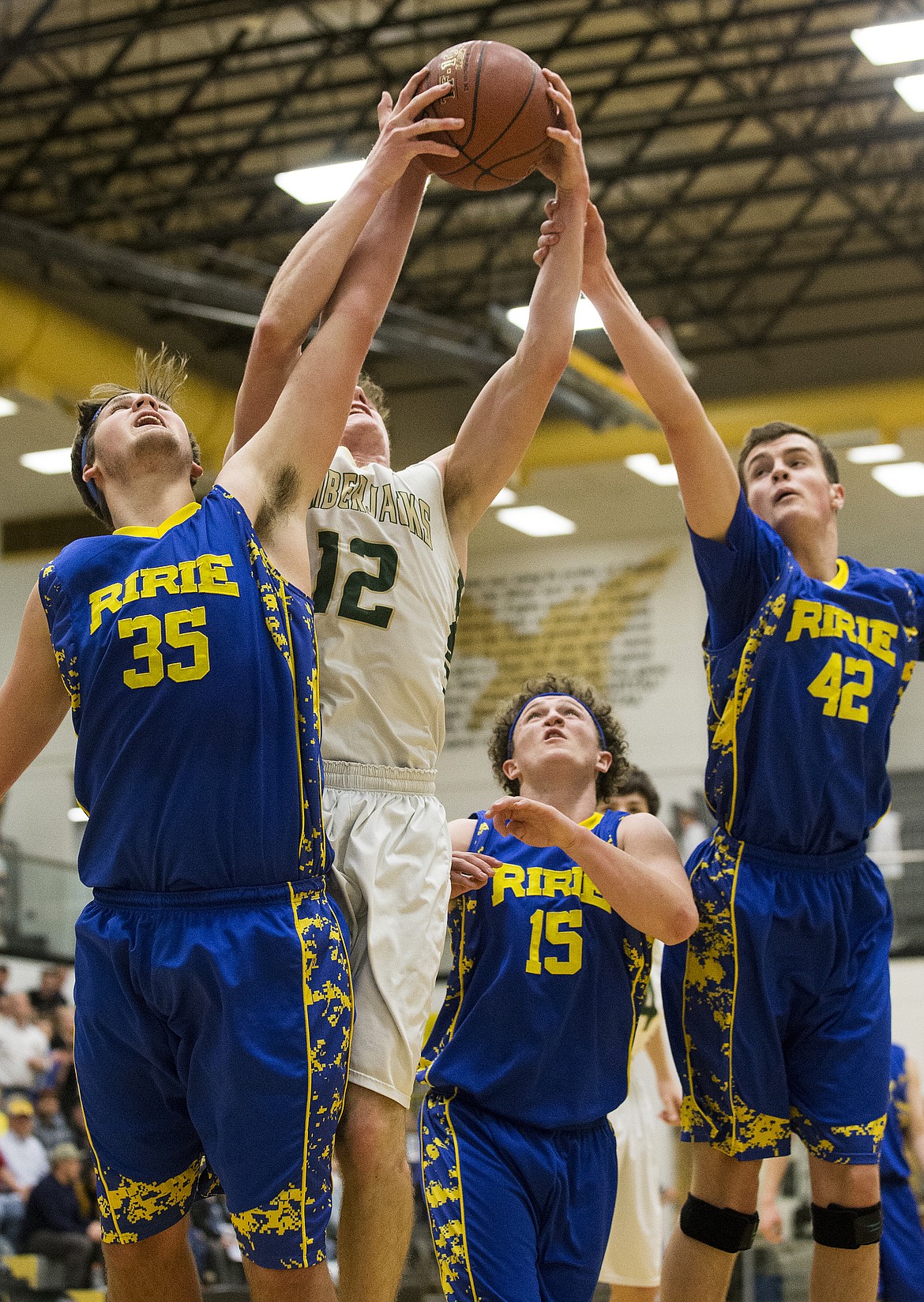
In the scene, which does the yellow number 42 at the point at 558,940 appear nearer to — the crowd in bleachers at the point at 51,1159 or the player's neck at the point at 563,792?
the player's neck at the point at 563,792

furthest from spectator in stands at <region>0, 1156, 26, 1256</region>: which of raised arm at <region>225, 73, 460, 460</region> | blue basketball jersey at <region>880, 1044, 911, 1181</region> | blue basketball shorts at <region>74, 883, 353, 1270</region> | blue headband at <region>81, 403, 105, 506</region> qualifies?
raised arm at <region>225, 73, 460, 460</region>

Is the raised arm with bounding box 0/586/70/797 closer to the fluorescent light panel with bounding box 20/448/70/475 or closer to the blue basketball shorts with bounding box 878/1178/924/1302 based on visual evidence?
the blue basketball shorts with bounding box 878/1178/924/1302

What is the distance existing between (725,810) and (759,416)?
1445 cm

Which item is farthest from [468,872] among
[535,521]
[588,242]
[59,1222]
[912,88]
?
[535,521]

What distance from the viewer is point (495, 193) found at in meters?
17.6

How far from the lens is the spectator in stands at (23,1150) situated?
1128 cm

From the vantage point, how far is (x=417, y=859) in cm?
369

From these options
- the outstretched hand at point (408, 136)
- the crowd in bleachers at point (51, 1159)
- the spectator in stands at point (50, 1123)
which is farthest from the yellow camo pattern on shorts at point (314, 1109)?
the spectator in stands at point (50, 1123)

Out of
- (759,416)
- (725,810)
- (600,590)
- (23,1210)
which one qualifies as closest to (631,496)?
(600,590)

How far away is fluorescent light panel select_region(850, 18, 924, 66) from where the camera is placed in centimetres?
1155

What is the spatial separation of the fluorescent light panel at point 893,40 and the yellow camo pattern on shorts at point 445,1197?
991 cm

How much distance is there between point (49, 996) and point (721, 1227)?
10640mm

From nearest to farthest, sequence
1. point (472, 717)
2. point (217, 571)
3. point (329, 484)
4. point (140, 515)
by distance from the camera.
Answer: point (217, 571)
point (140, 515)
point (329, 484)
point (472, 717)

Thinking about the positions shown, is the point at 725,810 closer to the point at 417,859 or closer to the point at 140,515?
the point at 417,859
